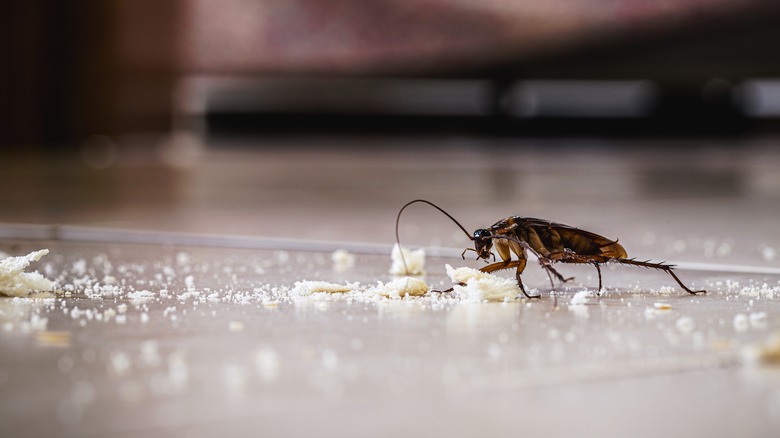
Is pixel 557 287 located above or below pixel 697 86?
below

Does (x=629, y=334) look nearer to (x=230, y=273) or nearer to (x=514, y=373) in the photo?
(x=514, y=373)

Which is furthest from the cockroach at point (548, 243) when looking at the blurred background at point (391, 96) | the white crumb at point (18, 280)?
the blurred background at point (391, 96)

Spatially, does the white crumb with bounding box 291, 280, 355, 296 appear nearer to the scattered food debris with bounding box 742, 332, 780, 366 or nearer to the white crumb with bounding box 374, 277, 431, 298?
the white crumb with bounding box 374, 277, 431, 298

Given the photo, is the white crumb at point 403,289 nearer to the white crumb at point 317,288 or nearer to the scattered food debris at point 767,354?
the white crumb at point 317,288

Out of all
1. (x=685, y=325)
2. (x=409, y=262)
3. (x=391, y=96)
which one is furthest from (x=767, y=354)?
(x=391, y=96)

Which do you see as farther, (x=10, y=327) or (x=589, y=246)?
(x=589, y=246)

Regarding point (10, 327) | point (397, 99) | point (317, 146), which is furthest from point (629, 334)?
point (397, 99)
